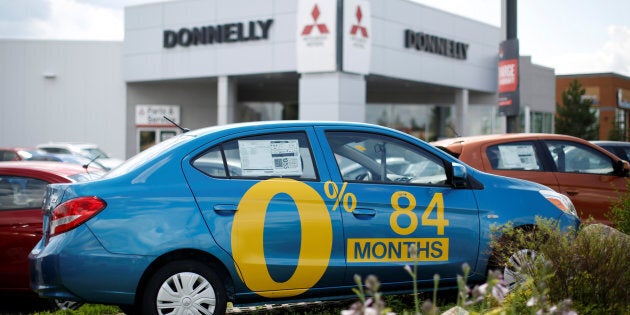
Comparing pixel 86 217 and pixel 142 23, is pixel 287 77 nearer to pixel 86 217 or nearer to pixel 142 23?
pixel 142 23

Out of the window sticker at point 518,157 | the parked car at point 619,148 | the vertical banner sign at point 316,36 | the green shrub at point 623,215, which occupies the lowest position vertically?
the green shrub at point 623,215

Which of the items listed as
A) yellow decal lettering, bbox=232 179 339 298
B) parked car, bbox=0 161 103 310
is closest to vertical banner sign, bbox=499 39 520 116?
parked car, bbox=0 161 103 310

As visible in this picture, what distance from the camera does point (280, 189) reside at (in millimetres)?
5074

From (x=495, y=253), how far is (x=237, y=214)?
2.07 m

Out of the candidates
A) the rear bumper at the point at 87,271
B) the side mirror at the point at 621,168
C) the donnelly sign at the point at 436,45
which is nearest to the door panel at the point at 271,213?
the rear bumper at the point at 87,271

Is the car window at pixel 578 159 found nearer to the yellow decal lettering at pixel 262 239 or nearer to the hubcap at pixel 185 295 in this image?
the yellow decal lettering at pixel 262 239

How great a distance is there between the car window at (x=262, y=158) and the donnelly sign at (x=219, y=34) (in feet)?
82.2

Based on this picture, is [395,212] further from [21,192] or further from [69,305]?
[21,192]

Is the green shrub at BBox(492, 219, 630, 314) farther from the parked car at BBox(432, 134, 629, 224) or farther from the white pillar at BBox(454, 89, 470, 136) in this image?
the white pillar at BBox(454, 89, 470, 136)

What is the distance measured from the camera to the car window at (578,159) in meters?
8.73

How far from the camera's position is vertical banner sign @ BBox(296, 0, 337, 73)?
27859 mm

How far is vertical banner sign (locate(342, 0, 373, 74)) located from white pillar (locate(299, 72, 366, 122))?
51 centimetres

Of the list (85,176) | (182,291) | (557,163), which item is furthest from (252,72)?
(182,291)

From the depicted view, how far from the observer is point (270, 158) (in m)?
5.20
